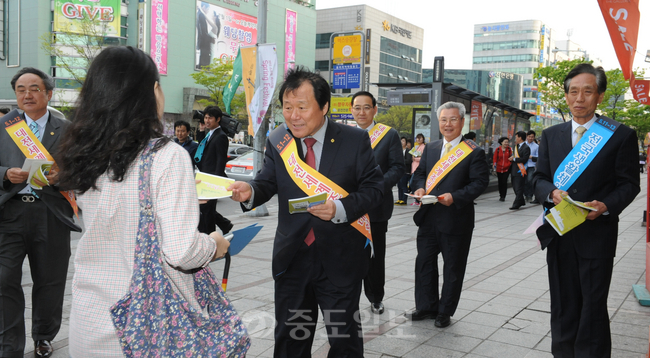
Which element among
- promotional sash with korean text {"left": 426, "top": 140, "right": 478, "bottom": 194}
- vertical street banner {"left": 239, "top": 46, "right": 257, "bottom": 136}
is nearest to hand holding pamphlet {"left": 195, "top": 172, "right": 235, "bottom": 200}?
promotional sash with korean text {"left": 426, "top": 140, "right": 478, "bottom": 194}

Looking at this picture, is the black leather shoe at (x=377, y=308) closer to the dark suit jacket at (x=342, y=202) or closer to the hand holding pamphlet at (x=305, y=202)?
the dark suit jacket at (x=342, y=202)

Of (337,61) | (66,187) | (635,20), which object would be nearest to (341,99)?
(337,61)

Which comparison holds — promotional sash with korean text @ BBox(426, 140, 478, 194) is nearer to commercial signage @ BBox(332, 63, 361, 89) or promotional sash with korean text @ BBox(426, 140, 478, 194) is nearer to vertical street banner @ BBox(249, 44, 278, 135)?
vertical street banner @ BBox(249, 44, 278, 135)

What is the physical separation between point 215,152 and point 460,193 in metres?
3.33

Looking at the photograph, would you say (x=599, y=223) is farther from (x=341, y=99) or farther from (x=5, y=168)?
(x=341, y=99)

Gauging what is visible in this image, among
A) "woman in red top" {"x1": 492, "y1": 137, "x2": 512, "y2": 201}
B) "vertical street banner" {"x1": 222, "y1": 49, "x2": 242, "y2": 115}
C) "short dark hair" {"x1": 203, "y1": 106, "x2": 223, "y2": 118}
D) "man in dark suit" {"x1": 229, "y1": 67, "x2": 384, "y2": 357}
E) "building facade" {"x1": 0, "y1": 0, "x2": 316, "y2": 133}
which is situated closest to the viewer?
"man in dark suit" {"x1": 229, "y1": 67, "x2": 384, "y2": 357}

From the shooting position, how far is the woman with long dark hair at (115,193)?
67.8 inches

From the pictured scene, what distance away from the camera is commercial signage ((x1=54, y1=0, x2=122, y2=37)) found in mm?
34906

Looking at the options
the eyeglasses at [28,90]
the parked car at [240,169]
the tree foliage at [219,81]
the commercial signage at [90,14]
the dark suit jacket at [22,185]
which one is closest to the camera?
the dark suit jacket at [22,185]

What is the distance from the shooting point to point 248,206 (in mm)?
2809

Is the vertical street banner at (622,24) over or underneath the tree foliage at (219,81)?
underneath

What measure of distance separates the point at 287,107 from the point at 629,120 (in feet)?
140

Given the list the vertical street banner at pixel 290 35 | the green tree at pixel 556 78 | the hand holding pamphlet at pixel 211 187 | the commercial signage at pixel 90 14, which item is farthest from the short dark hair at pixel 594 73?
the vertical street banner at pixel 290 35

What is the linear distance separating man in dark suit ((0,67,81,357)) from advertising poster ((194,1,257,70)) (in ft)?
135
